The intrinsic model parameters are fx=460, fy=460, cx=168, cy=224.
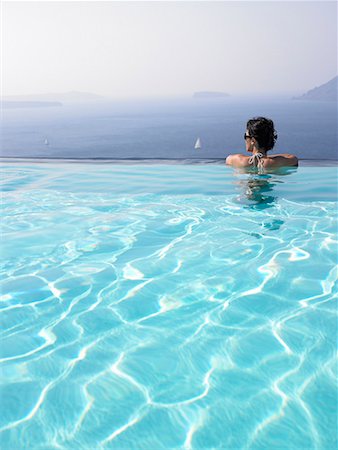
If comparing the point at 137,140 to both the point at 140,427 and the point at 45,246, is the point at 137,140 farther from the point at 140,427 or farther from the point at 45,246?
the point at 140,427

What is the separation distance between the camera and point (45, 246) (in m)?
4.25

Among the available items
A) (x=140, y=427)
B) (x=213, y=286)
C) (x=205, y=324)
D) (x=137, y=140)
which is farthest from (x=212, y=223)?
(x=137, y=140)

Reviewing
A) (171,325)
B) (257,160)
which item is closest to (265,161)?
(257,160)

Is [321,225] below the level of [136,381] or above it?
above

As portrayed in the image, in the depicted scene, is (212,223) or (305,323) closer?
(305,323)

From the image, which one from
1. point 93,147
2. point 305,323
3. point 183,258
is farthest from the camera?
point 93,147

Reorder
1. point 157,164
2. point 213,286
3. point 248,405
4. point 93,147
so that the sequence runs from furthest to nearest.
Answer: point 93,147, point 157,164, point 213,286, point 248,405

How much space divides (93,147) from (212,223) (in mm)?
17550

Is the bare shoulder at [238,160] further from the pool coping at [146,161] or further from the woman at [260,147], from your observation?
the pool coping at [146,161]

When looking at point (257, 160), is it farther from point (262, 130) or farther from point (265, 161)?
point (262, 130)

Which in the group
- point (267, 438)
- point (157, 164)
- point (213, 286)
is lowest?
point (267, 438)

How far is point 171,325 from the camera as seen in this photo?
2.81 meters

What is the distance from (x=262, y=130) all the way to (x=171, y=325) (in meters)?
3.65

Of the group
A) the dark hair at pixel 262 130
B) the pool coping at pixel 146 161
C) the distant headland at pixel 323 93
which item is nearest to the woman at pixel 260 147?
the dark hair at pixel 262 130
